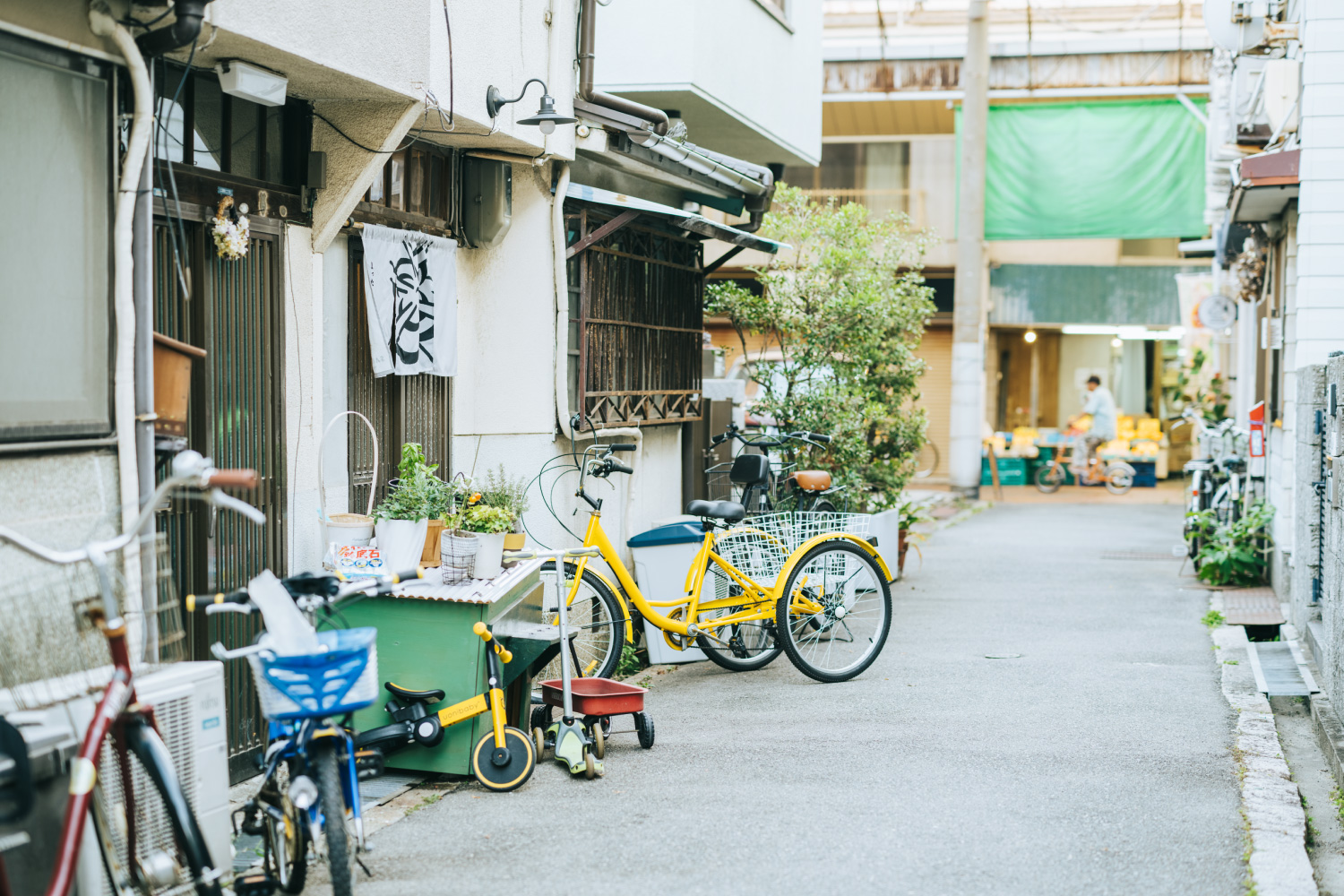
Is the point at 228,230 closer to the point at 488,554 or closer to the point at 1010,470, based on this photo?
the point at 488,554

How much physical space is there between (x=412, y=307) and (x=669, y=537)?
276cm

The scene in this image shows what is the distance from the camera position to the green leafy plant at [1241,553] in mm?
13125

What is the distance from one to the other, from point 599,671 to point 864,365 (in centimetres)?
620

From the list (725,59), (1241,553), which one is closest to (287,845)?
(725,59)

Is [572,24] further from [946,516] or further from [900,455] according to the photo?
[946,516]

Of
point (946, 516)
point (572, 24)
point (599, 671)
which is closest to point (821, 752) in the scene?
point (599, 671)

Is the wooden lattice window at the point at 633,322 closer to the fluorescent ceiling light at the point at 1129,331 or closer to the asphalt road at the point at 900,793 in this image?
the asphalt road at the point at 900,793

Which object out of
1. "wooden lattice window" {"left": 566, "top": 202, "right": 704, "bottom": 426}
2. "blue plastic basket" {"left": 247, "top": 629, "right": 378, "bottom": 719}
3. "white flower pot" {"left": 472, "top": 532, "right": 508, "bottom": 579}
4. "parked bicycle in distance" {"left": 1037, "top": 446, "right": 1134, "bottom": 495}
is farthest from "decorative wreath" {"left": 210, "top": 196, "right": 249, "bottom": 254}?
"parked bicycle in distance" {"left": 1037, "top": 446, "right": 1134, "bottom": 495}

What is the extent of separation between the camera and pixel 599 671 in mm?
8039

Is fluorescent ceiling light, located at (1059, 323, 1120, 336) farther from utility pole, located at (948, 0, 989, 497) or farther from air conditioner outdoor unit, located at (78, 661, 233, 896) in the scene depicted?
Answer: air conditioner outdoor unit, located at (78, 661, 233, 896)

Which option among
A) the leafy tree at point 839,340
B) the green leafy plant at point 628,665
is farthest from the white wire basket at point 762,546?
the leafy tree at point 839,340

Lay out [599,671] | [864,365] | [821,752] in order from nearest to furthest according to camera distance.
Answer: [821,752], [599,671], [864,365]

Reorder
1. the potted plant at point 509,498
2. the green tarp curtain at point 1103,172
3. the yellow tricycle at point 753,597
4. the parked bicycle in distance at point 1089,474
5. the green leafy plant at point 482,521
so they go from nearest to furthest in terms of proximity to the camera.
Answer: the green leafy plant at point 482,521 < the potted plant at point 509,498 < the yellow tricycle at point 753,597 < the green tarp curtain at point 1103,172 < the parked bicycle in distance at point 1089,474

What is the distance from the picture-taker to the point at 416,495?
21.8 ft
